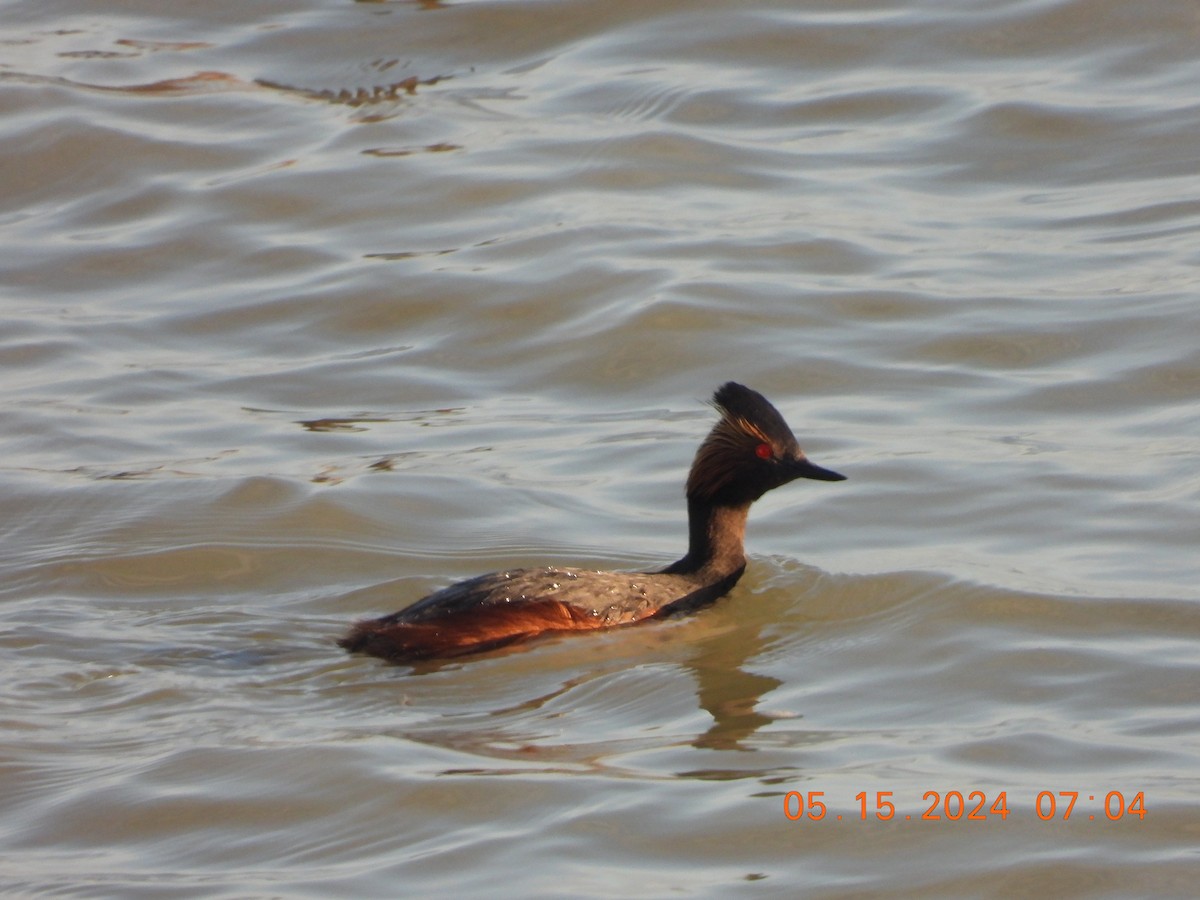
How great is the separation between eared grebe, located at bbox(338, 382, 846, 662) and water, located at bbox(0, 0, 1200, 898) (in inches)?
5.7

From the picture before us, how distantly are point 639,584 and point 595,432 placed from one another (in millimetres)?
2177

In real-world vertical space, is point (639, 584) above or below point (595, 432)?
below

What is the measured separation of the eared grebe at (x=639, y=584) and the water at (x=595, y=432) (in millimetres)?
146

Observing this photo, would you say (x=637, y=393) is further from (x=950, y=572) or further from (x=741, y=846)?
(x=741, y=846)

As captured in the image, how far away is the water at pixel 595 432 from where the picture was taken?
230 inches

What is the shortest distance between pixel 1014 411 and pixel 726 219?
3421 mm

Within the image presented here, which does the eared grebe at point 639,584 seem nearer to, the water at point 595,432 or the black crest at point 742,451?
the black crest at point 742,451

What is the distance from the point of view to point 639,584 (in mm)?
7719

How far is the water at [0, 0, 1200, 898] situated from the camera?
584 cm
